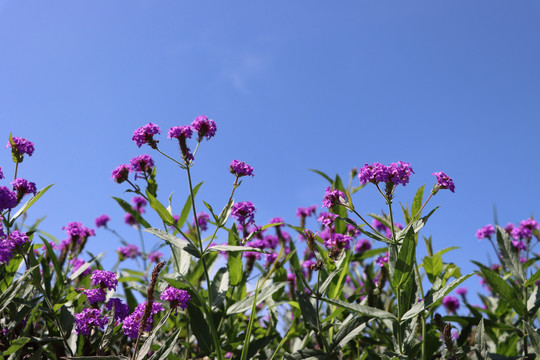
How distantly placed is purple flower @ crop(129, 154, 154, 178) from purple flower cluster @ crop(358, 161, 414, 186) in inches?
59.7

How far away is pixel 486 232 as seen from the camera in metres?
5.75

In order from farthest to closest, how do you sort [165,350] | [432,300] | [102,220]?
[102,220] < [432,300] < [165,350]

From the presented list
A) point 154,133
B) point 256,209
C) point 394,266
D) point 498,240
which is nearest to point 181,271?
point 256,209

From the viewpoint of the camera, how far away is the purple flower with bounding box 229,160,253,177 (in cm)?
321

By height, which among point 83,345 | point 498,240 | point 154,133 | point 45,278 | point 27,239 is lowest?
point 83,345

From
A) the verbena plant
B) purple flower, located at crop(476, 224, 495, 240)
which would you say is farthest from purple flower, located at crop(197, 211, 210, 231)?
purple flower, located at crop(476, 224, 495, 240)

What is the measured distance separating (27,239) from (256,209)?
1543mm

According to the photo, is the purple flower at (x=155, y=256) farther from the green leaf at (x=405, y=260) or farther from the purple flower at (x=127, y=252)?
the green leaf at (x=405, y=260)

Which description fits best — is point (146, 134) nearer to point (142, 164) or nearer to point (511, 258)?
point (142, 164)

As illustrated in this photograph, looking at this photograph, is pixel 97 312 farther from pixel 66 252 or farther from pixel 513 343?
pixel 513 343

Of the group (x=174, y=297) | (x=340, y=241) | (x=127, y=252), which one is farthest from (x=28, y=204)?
(x=127, y=252)

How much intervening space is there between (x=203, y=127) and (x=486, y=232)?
4115mm

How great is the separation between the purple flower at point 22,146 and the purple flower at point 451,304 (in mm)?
4649

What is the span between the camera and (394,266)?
279cm
